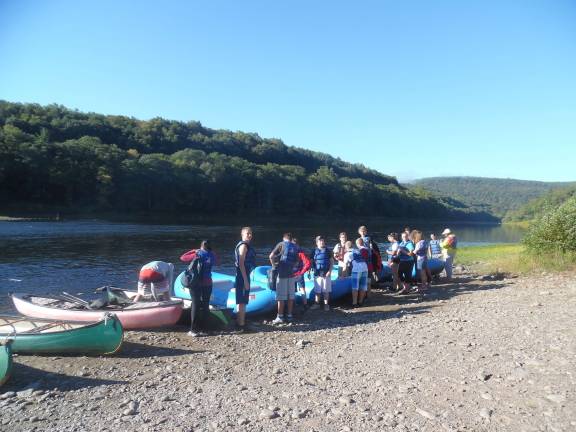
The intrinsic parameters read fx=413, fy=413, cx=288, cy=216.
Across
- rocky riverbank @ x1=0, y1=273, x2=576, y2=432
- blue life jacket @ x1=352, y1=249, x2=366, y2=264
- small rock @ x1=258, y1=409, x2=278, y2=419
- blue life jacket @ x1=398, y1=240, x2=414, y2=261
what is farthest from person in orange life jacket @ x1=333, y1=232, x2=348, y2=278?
small rock @ x1=258, y1=409, x2=278, y2=419

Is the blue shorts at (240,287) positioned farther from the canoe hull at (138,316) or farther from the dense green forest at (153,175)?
the dense green forest at (153,175)

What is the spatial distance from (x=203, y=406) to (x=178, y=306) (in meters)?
3.67

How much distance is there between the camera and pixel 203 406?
15.9 feet

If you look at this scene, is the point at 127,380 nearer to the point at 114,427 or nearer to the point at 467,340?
the point at 114,427

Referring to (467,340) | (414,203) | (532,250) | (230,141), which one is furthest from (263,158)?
(467,340)

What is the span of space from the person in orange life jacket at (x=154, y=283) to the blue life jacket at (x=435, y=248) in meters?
8.54

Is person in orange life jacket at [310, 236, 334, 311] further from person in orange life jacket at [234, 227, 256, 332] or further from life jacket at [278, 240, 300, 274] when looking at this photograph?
person in orange life jacket at [234, 227, 256, 332]

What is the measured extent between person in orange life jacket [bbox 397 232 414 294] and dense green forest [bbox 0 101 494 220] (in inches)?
2209

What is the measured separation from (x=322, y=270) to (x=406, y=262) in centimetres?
320

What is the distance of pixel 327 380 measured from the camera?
5.54 metres

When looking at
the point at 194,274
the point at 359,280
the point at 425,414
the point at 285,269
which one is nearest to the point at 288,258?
the point at 285,269

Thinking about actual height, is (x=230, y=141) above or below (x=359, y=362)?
above

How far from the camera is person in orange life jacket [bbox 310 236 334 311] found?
9.66 meters

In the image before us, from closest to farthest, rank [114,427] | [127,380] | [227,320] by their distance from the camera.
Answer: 1. [114,427]
2. [127,380]
3. [227,320]
